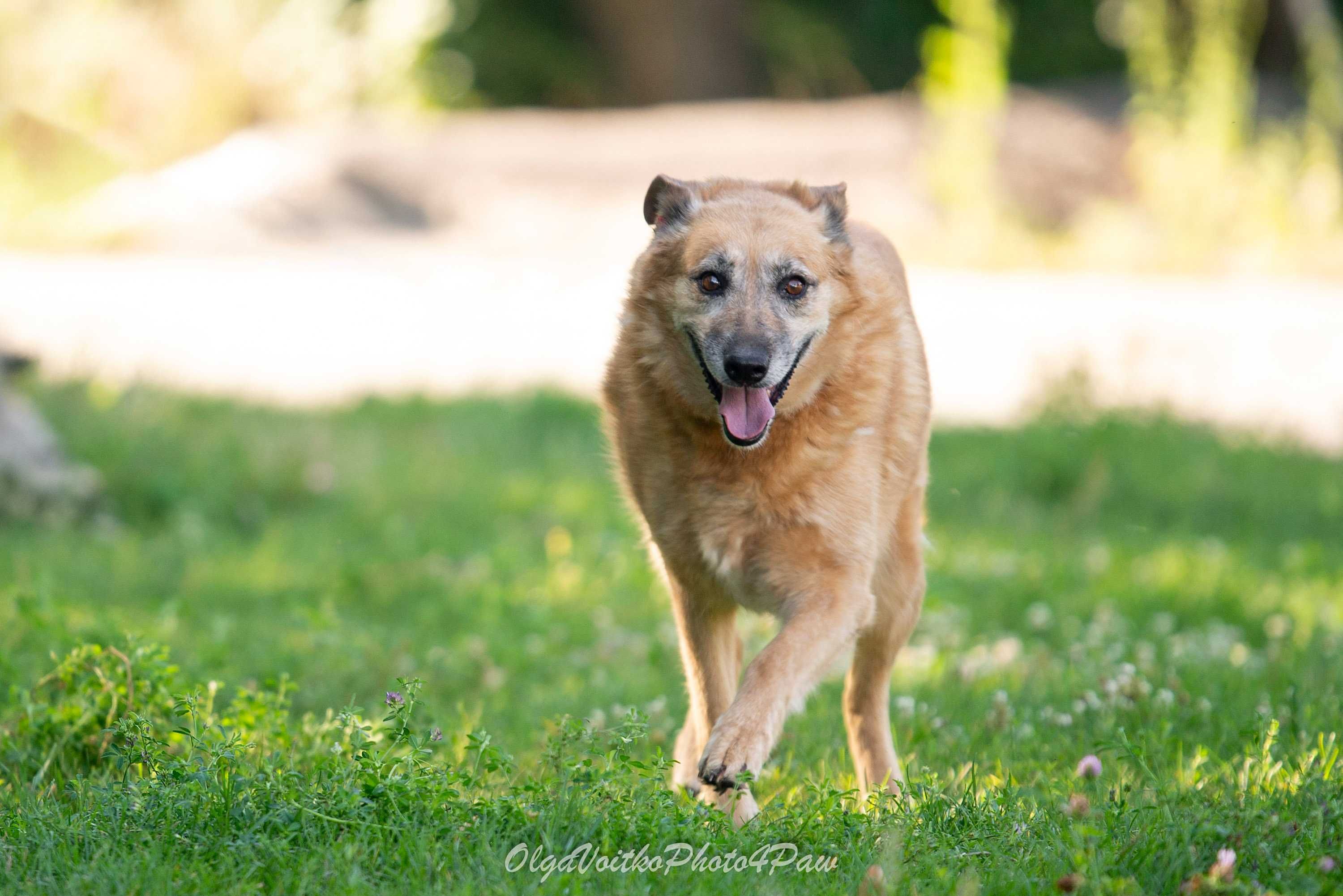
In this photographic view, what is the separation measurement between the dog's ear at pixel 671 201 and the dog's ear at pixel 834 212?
1.17 feet

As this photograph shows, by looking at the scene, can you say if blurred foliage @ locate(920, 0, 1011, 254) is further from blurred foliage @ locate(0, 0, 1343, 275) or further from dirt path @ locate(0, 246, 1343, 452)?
dirt path @ locate(0, 246, 1343, 452)

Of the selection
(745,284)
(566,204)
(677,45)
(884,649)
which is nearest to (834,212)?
(745,284)

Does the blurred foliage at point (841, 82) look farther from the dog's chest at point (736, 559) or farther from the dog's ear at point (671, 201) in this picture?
the dog's chest at point (736, 559)

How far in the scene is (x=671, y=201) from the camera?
3770mm

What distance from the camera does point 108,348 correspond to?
9.94 meters

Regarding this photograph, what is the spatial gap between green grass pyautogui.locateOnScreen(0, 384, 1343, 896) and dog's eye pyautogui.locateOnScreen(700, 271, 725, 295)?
1199 millimetres

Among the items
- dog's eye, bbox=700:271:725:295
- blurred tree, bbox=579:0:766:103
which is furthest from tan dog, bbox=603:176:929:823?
blurred tree, bbox=579:0:766:103

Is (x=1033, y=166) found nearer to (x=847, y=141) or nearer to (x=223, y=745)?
(x=847, y=141)

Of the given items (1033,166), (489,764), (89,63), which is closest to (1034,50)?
(1033,166)

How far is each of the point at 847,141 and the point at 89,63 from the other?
8029 mm

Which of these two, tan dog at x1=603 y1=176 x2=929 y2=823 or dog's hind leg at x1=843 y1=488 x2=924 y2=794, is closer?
tan dog at x1=603 y1=176 x2=929 y2=823

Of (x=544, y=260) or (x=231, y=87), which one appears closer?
(x=544, y=260)

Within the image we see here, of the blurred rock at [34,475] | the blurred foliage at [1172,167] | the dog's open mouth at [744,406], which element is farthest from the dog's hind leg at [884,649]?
the blurred foliage at [1172,167]

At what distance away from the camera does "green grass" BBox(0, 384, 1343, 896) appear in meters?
2.71
